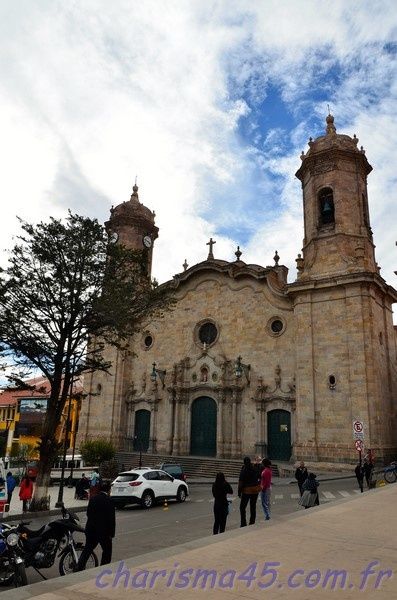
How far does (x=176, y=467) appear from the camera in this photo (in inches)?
804

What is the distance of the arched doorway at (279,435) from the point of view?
86.4 feet

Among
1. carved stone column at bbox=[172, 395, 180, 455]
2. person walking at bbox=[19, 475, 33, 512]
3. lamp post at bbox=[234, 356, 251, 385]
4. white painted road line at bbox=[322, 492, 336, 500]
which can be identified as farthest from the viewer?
carved stone column at bbox=[172, 395, 180, 455]

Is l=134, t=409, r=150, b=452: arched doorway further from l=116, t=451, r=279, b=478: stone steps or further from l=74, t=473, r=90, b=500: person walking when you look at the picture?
l=74, t=473, r=90, b=500: person walking

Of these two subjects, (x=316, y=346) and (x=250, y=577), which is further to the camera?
(x=316, y=346)

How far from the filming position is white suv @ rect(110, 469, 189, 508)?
1584 cm

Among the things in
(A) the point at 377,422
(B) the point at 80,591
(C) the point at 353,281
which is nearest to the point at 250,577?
(B) the point at 80,591

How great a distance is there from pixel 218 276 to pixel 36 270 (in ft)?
56.2

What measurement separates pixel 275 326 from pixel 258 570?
23229 millimetres

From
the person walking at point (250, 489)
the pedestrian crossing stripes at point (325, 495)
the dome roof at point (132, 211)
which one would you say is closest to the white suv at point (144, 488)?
the pedestrian crossing stripes at point (325, 495)

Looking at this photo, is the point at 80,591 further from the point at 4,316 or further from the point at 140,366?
the point at 140,366

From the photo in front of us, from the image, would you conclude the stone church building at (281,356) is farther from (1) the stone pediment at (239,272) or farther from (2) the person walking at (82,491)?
(2) the person walking at (82,491)

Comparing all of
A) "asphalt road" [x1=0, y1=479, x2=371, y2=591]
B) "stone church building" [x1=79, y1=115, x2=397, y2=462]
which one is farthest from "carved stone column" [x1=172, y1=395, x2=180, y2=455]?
"asphalt road" [x1=0, y1=479, x2=371, y2=591]

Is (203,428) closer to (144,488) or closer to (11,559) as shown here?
(144,488)

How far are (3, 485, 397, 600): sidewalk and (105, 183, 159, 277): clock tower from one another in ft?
101
